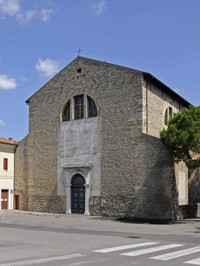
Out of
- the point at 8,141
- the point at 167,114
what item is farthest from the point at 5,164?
the point at 167,114

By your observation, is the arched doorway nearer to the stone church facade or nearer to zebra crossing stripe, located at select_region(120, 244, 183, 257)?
the stone church facade

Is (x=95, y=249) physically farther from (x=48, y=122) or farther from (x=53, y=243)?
(x=48, y=122)

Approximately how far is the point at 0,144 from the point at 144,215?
1388 centimetres

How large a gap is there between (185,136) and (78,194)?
10407 mm

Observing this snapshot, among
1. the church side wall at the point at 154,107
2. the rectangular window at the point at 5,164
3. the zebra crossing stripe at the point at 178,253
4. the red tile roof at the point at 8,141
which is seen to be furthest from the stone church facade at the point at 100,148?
the zebra crossing stripe at the point at 178,253

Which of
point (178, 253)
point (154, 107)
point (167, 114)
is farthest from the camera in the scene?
point (167, 114)

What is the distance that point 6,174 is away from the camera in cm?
3416

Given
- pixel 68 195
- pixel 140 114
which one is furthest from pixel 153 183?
pixel 68 195

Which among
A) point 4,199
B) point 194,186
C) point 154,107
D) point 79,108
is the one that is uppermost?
point 79,108

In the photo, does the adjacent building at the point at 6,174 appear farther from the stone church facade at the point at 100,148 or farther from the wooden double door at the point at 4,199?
the stone church facade at the point at 100,148

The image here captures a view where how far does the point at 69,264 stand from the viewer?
9344 millimetres

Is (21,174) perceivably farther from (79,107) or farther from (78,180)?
(79,107)

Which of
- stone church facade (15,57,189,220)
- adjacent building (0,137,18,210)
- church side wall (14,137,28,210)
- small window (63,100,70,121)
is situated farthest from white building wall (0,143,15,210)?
small window (63,100,70,121)

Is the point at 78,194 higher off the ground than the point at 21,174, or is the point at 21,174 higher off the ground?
the point at 21,174
